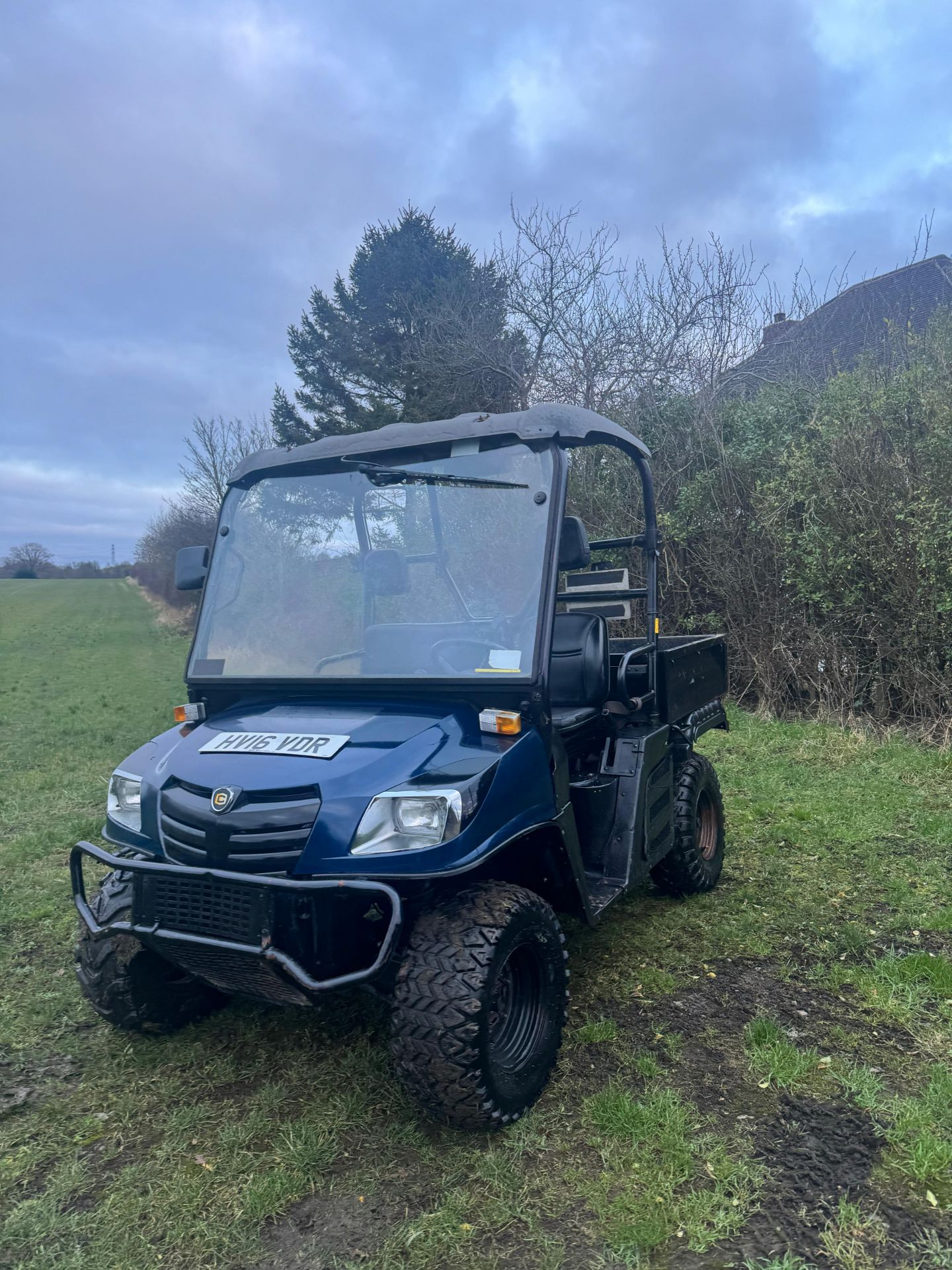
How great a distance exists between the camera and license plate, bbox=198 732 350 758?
2.67m

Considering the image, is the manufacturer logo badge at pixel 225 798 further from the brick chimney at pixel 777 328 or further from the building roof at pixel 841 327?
the brick chimney at pixel 777 328

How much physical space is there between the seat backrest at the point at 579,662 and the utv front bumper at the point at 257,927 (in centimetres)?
102

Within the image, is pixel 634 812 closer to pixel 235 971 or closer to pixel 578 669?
pixel 578 669

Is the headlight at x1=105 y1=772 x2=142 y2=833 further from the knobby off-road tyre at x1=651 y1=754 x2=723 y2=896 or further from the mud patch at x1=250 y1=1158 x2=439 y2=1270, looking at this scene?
the knobby off-road tyre at x1=651 y1=754 x2=723 y2=896

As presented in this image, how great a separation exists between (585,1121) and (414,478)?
2296 mm

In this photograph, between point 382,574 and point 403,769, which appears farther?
point 382,574

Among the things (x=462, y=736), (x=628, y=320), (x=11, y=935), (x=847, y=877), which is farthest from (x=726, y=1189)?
(x=628, y=320)

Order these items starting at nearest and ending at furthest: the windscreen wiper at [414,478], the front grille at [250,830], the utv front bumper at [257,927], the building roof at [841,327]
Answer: the utv front bumper at [257,927] → the front grille at [250,830] → the windscreen wiper at [414,478] → the building roof at [841,327]

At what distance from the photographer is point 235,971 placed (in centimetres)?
254

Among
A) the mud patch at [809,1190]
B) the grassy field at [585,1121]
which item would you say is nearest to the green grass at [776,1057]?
the grassy field at [585,1121]

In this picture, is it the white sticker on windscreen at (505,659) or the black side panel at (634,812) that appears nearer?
the white sticker on windscreen at (505,659)

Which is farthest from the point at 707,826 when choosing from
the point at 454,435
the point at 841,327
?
the point at 841,327

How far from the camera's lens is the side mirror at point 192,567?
3.56 meters

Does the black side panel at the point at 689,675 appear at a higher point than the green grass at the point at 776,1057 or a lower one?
higher
